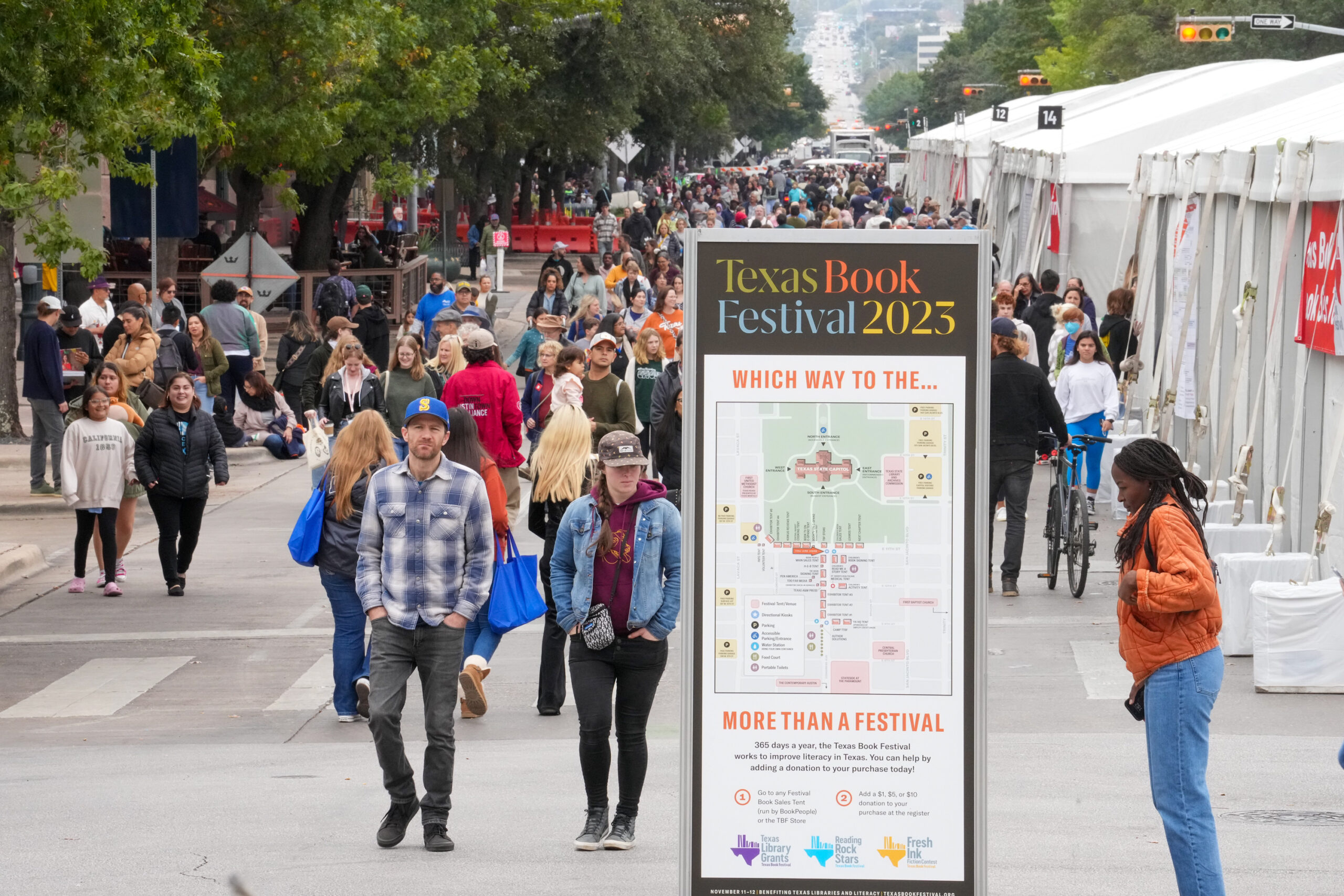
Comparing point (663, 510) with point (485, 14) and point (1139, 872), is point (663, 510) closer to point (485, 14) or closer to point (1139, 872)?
point (1139, 872)

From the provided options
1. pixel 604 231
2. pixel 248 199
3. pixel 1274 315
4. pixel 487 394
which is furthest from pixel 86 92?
pixel 604 231

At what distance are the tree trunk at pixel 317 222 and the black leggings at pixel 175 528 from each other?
22.7m

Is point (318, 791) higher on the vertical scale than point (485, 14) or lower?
lower

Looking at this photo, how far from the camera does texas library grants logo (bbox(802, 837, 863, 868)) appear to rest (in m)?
4.83

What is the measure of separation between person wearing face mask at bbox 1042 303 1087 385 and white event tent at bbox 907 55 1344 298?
1910 mm

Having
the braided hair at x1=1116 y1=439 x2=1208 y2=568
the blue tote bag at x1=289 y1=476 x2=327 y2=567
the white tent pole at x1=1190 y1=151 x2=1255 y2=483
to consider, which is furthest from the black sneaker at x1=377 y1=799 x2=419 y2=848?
the white tent pole at x1=1190 y1=151 x2=1255 y2=483

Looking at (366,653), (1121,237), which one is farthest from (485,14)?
(366,653)

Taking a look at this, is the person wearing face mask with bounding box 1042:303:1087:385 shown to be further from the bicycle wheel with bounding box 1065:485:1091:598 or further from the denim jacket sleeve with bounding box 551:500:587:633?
the denim jacket sleeve with bounding box 551:500:587:633

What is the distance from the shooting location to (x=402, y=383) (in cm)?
1311

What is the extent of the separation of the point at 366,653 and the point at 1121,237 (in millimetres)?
15564

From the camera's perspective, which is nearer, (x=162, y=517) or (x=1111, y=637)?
(x=1111, y=637)

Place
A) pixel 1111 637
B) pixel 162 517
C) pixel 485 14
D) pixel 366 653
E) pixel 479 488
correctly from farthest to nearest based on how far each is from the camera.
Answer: pixel 485 14 < pixel 162 517 < pixel 1111 637 < pixel 366 653 < pixel 479 488

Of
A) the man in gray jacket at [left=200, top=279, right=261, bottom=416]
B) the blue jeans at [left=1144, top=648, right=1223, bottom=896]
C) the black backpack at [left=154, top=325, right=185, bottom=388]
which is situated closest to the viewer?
the blue jeans at [left=1144, top=648, right=1223, bottom=896]

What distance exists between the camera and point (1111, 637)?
37.0 ft
